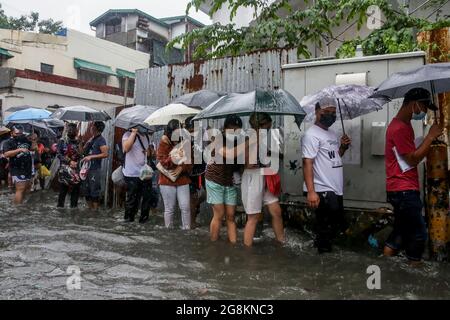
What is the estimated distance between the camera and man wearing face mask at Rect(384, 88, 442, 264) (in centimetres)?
440

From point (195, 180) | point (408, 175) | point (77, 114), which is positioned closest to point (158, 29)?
point (77, 114)

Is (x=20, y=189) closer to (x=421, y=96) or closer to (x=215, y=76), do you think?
(x=215, y=76)

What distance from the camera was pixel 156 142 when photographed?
28.2 feet

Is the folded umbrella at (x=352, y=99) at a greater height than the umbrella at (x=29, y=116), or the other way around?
the umbrella at (x=29, y=116)

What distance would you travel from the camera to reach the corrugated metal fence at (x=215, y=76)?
22.9 ft

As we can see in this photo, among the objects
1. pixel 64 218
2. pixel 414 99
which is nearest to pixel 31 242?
pixel 64 218

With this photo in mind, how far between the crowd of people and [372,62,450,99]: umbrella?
240 mm

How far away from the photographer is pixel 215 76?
780 cm

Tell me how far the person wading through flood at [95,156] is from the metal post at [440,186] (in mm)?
5566

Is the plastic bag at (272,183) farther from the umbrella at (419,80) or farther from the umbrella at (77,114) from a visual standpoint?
the umbrella at (77,114)

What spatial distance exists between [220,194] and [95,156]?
3.41 meters

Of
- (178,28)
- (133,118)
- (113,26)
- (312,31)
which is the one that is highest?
(113,26)

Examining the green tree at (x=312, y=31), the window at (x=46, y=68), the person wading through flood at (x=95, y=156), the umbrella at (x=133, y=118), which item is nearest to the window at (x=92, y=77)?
the window at (x=46, y=68)

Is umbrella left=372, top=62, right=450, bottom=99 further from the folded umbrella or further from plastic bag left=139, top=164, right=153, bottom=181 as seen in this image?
plastic bag left=139, top=164, right=153, bottom=181
